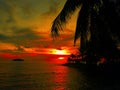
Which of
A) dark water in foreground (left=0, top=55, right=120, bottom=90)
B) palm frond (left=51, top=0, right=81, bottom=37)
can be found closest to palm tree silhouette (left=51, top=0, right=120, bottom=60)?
palm frond (left=51, top=0, right=81, bottom=37)

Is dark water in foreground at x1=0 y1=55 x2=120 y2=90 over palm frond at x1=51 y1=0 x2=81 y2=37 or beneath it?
beneath

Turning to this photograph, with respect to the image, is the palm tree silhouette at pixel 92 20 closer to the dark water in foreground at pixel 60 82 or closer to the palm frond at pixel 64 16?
the palm frond at pixel 64 16

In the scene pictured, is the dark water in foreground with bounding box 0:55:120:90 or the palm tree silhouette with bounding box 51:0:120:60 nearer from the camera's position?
the palm tree silhouette with bounding box 51:0:120:60

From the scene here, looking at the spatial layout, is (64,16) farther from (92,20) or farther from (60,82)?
(60,82)

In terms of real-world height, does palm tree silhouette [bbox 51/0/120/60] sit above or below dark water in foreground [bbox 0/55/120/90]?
above

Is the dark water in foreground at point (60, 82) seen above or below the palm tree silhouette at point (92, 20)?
below

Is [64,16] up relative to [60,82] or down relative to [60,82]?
up

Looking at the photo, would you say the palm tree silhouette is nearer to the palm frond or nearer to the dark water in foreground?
the palm frond

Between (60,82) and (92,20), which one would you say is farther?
(60,82)

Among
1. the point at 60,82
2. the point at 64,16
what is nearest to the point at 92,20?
the point at 64,16

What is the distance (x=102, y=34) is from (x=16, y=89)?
68.7ft

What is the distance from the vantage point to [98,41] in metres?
15.9

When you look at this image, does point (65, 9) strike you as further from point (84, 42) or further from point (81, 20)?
point (84, 42)

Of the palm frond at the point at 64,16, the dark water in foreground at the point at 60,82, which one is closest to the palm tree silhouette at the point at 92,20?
the palm frond at the point at 64,16
